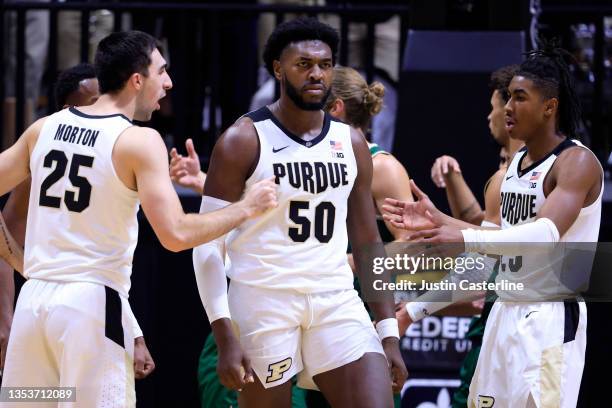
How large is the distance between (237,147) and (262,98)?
10.5 feet

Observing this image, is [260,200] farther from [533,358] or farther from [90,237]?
[533,358]

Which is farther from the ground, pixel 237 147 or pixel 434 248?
pixel 237 147

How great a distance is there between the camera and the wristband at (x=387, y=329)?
16.6 ft

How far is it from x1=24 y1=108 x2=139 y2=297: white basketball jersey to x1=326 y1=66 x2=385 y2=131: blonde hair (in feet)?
5.36

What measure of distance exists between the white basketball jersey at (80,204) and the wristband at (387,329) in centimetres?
110

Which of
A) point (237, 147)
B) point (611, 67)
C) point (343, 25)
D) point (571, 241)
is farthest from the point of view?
point (611, 67)

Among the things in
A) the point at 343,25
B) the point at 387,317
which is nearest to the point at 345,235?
the point at 387,317

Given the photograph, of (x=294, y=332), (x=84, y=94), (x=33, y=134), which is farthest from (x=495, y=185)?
(x=33, y=134)

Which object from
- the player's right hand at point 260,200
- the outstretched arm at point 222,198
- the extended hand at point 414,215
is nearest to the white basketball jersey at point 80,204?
the outstretched arm at point 222,198

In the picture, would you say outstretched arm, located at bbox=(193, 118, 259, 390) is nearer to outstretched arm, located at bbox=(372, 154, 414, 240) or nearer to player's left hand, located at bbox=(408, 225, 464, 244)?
player's left hand, located at bbox=(408, 225, 464, 244)

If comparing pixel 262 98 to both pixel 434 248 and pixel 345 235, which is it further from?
pixel 345 235

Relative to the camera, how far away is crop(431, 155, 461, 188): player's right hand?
6.40m

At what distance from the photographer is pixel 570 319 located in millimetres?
5250

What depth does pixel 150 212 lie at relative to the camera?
4.54 meters
